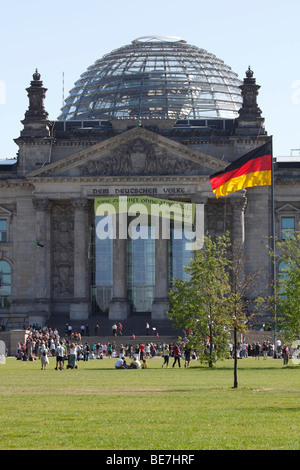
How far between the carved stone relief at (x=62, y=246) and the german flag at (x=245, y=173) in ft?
137

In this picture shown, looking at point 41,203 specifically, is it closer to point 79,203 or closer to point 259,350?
point 79,203

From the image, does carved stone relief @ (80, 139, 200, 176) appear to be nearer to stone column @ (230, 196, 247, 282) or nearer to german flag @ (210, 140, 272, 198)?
stone column @ (230, 196, 247, 282)

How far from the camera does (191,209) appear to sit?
100 meters

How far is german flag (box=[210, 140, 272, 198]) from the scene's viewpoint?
7012 cm

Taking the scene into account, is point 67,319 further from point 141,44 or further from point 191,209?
point 141,44

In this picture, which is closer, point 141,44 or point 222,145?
point 222,145

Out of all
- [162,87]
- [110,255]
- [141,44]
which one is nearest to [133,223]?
[110,255]

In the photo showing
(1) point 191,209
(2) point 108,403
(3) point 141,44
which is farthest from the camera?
(3) point 141,44

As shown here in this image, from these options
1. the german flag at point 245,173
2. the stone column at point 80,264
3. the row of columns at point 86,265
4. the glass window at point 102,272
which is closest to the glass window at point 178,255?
the row of columns at point 86,265

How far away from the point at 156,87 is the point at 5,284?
28.5 metres

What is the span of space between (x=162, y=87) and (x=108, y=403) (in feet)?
302

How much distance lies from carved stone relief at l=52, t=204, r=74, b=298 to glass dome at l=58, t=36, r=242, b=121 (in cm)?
1470

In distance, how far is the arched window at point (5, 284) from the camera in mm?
113188

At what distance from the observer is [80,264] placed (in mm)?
108375
